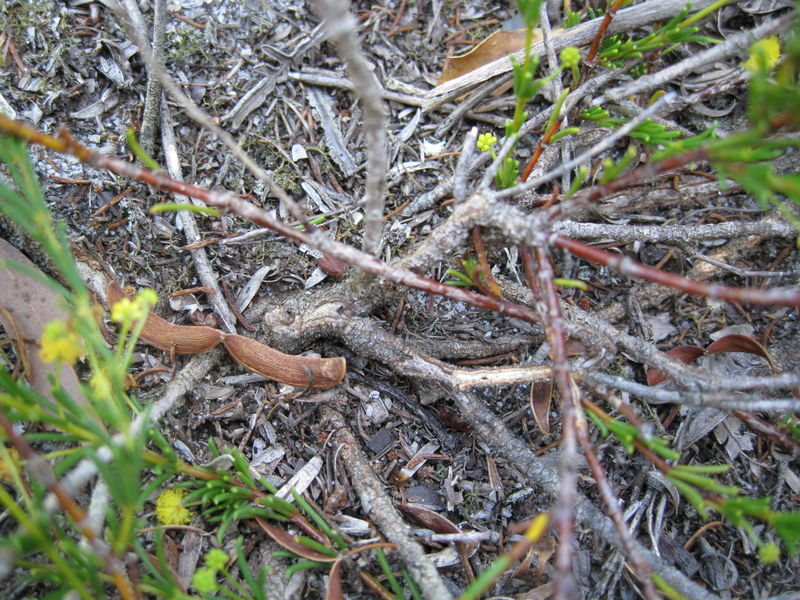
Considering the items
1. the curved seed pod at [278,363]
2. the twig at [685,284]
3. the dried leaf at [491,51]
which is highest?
the dried leaf at [491,51]

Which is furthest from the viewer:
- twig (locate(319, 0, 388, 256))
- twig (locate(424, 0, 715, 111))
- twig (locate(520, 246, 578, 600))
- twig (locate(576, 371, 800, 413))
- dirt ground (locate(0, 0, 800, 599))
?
twig (locate(424, 0, 715, 111))

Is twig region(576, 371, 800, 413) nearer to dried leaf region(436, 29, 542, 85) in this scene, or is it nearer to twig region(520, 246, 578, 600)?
twig region(520, 246, 578, 600)

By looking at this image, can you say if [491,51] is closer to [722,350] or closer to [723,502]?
[722,350]

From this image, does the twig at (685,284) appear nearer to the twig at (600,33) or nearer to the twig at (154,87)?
the twig at (600,33)

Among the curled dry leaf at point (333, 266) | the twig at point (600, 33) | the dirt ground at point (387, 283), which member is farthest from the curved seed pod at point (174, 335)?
the twig at point (600, 33)

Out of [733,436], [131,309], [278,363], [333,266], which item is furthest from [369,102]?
[733,436]

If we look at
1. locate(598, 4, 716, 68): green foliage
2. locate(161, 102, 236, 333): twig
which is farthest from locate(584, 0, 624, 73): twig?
locate(161, 102, 236, 333): twig
